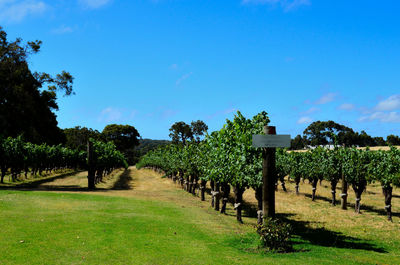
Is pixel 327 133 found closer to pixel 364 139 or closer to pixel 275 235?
pixel 364 139

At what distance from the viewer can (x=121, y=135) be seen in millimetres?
129875

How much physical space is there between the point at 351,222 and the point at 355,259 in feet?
42.5

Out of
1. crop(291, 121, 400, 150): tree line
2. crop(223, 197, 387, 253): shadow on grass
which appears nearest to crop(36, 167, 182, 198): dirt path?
crop(223, 197, 387, 253): shadow on grass

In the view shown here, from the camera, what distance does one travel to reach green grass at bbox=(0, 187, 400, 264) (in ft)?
29.1

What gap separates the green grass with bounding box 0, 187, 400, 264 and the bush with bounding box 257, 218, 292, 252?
0.48 meters

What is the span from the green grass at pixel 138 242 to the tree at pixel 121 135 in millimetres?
114015

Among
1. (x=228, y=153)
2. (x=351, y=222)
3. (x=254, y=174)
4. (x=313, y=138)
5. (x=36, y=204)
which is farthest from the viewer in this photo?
(x=313, y=138)

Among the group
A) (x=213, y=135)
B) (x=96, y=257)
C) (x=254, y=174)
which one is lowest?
(x=96, y=257)

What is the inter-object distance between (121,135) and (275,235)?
125 m

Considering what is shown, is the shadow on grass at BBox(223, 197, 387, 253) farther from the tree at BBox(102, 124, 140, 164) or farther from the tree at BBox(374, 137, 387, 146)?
the tree at BBox(374, 137, 387, 146)

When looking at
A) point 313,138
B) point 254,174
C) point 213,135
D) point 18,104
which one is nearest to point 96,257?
point 254,174

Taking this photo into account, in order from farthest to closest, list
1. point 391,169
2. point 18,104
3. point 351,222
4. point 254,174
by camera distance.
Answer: point 18,104, point 391,169, point 351,222, point 254,174

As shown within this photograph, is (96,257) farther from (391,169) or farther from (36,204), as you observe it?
(391,169)

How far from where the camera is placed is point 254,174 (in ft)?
51.4
